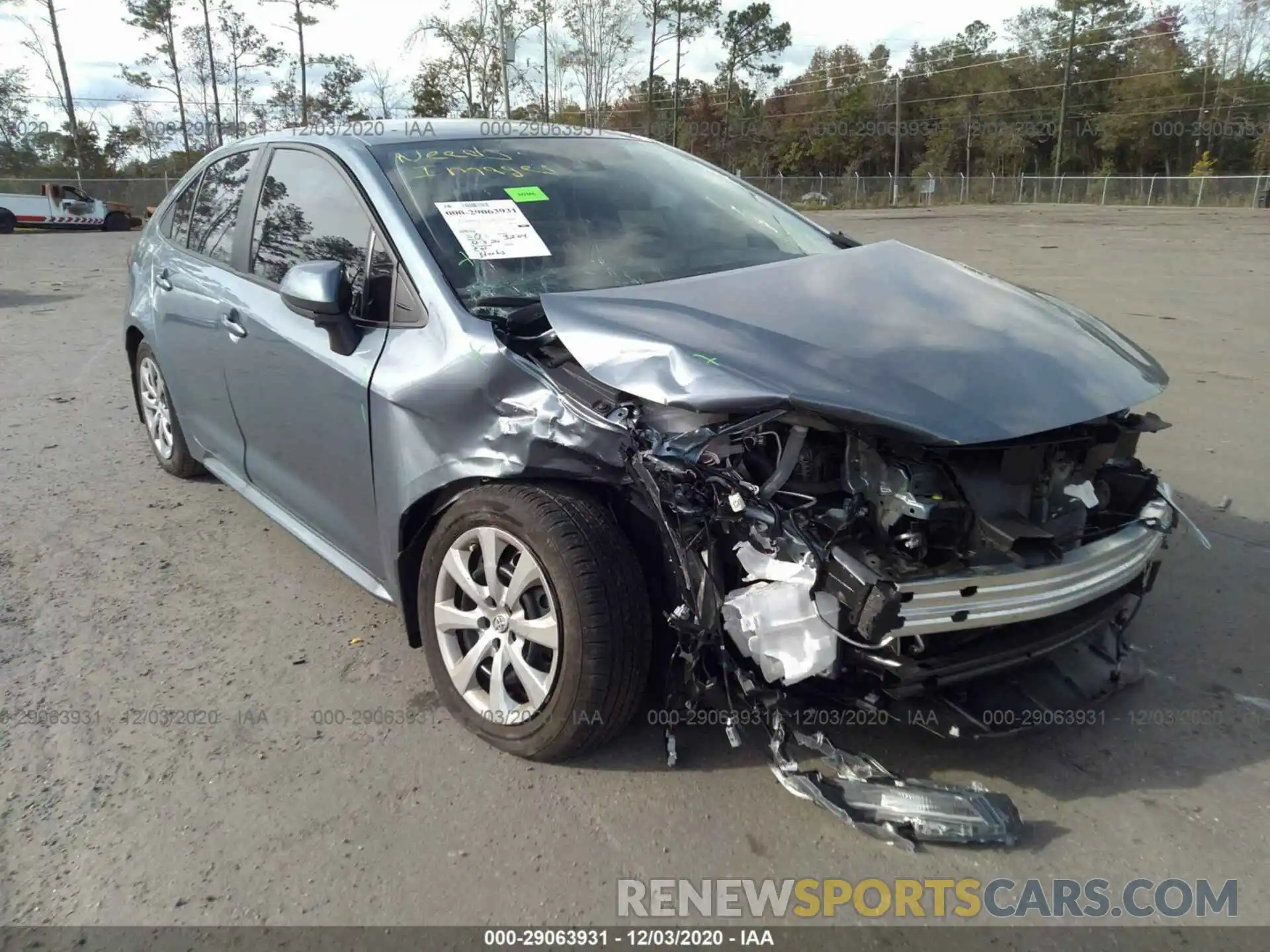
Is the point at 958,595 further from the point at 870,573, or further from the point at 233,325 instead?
the point at 233,325

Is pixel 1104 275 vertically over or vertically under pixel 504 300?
under

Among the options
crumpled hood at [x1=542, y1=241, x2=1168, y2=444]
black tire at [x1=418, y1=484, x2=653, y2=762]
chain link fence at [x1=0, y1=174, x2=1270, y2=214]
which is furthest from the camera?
chain link fence at [x1=0, y1=174, x2=1270, y2=214]

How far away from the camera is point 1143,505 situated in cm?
294

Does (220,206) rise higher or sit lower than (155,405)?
higher

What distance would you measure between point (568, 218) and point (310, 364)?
104cm

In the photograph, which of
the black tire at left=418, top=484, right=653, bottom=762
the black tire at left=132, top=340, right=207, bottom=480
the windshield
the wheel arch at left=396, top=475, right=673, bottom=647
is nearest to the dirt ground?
the black tire at left=418, top=484, right=653, bottom=762

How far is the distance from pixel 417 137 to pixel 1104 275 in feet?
40.8

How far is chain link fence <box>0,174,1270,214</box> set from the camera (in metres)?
44.2

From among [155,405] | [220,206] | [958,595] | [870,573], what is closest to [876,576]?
[870,573]

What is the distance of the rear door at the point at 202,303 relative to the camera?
13.6 feet

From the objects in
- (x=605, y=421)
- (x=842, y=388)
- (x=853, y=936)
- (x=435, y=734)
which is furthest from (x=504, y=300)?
(x=853, y=936)

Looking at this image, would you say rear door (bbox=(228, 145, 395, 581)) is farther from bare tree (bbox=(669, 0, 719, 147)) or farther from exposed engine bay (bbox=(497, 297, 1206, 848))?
bare tree (bbox=(669, 0, 719, 147))

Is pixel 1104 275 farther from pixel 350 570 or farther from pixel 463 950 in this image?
pixel 463 950

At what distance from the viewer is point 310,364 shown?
3.35 meters
